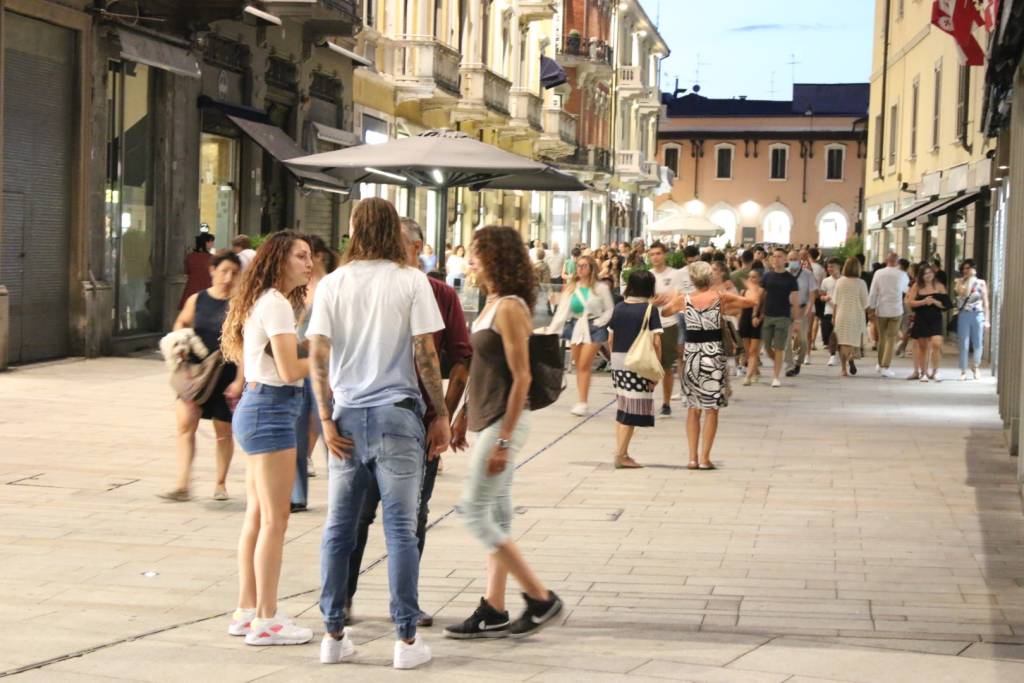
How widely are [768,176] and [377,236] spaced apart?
277 feet

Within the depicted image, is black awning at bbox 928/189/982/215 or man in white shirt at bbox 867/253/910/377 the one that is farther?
black awning at bbox 928/189/982/215

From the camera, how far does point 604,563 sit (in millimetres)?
8883

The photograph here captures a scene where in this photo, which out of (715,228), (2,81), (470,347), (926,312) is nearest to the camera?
(470,347)

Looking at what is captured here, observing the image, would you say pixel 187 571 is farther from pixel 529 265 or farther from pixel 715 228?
pixel 715 228

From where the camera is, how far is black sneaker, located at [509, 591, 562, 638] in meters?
7.15

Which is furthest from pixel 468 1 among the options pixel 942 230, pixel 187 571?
pixel 187 571

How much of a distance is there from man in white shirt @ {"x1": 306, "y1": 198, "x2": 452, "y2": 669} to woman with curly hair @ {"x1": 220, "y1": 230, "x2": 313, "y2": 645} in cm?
34

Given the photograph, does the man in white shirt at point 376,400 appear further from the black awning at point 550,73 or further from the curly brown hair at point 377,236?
the black awning at point 550,73

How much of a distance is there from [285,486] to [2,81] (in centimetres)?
1242

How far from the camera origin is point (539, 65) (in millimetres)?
52000

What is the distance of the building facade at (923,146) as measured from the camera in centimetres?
2973

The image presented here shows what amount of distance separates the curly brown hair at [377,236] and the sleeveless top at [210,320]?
12.4ft

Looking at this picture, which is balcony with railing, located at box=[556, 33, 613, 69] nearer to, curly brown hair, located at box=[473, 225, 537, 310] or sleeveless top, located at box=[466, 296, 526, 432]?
curly brown hair, located at box=[473, 225, 537, 310]

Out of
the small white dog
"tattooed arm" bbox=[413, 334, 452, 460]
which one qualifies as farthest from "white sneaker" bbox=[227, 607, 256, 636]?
the small white dog
